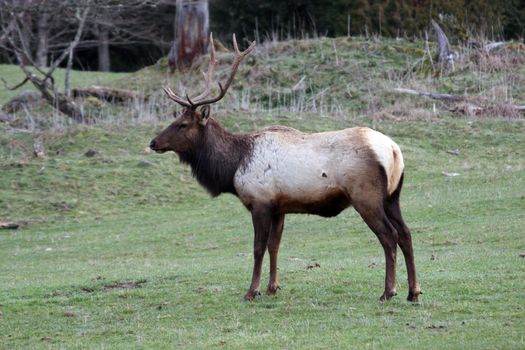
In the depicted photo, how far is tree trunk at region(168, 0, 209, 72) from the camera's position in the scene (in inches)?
1375

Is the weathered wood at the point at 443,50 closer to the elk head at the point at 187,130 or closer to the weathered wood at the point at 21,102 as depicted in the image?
the weathered wood at the point at 21,102

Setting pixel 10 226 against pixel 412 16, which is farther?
pixel 412 16

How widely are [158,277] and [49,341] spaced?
3.63 meters

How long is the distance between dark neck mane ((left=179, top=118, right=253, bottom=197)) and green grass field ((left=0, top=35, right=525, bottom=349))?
Answer: 131cm

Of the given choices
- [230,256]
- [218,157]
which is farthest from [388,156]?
[230,256]

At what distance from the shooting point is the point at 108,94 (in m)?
30.7

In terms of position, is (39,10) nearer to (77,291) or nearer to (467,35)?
(77,291)

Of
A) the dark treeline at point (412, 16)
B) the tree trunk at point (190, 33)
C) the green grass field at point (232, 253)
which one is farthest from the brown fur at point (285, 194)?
the tree trunk at point (190, 33)

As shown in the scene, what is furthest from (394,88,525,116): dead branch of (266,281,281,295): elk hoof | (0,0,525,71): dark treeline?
(266,281,281,295): elk hoof

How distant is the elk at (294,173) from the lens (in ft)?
33.0

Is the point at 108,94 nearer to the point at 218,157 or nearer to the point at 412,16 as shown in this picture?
the point at 412,16

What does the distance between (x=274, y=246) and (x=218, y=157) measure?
→ 4.25 feet

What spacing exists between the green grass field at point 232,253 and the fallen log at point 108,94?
4.74 metres

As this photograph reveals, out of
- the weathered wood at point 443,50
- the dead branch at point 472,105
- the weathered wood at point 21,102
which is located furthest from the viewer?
the weathered wood at point 21,102
